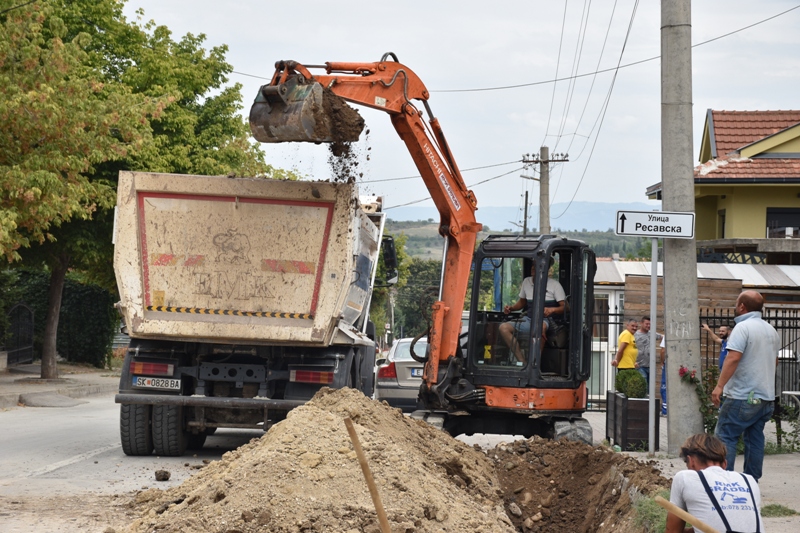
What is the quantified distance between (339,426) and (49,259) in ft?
61.4

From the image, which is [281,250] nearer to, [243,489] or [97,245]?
[243,489]

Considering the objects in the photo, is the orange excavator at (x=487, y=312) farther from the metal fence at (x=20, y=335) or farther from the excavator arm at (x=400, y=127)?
the metal fence at (x=20, y=335)

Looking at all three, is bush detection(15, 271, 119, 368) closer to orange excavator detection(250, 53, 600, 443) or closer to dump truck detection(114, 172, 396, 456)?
dump truck detection(114, 172, 396, 456)

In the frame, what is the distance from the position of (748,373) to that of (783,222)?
23085mm

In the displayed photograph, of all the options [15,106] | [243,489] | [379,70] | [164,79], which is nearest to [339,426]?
[243,489]

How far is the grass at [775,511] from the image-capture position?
329 inches

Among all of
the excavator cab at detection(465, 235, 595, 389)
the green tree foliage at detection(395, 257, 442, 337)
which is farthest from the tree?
the green tree foliage at detection(395, 257, 442, 337)

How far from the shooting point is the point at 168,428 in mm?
11789

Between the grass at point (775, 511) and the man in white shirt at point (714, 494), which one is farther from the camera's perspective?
the grass at point (775, 511)

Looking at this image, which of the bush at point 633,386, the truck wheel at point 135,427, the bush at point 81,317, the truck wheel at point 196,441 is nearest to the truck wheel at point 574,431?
the bush at point 633,386

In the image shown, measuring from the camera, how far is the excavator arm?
10.3m

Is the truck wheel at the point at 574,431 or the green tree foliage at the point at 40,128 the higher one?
the green tree foliage at the point at 40,128

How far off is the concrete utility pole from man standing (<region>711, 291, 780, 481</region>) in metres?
3.40

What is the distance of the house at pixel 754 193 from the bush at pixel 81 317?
1837 centimetres
